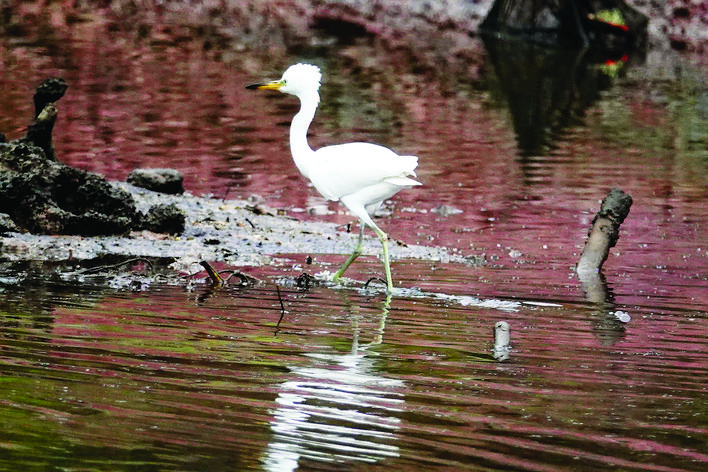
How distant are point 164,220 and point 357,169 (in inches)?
92.2

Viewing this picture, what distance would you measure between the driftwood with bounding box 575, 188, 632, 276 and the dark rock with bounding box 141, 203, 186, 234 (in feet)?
11.3

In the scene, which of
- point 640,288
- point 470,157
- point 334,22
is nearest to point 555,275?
point 640,288

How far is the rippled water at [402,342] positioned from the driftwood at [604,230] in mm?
196

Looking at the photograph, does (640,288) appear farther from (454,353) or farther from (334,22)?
(334,22)

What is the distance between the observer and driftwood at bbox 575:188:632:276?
10438 mm

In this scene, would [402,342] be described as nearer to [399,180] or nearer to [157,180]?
[399,180]

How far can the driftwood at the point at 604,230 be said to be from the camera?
1044 cm

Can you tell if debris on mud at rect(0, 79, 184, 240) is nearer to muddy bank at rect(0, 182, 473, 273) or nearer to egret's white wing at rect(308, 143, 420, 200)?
muddy bank at rect(0, 182, 473, 273)

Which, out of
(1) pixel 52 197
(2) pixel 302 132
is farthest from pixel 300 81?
(1) pixel 52 197

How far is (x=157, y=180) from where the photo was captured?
530 inches

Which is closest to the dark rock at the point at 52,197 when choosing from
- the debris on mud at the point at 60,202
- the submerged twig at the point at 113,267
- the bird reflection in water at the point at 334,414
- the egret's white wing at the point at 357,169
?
the debris on mud at the point at 60,202

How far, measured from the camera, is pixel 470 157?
19.0m

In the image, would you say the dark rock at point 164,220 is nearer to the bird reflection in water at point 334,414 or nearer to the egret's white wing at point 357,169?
the egret's white wing at point 357,169

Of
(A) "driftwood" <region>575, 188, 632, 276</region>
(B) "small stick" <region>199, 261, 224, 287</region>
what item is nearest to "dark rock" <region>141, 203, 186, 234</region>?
(B) "small stick" <region>199, 261, 224, 287</region>
